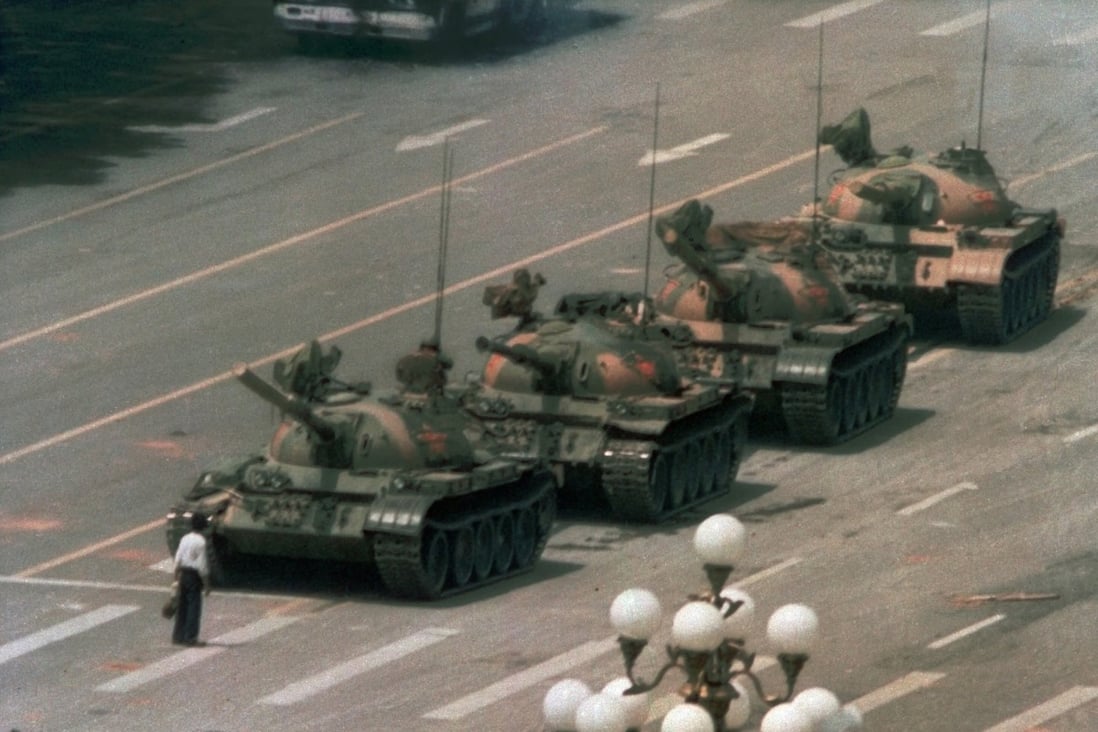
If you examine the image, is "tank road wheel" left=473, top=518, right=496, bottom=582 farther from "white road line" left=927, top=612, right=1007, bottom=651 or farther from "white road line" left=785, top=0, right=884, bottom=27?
"white road line" left=785, top=0, right=884, bottom=27

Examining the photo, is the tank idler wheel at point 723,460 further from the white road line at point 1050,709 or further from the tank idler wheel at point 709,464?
the white road line at point 1050,709

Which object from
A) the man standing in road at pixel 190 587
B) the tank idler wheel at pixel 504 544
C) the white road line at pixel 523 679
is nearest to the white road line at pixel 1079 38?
the tank idler wheel at pixel 504 544

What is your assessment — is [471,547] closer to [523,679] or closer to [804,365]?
[523,679]

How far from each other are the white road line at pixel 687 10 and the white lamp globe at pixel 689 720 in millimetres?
47357

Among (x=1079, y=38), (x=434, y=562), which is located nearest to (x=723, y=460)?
(x=434, y=562)

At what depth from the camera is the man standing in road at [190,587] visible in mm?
32969

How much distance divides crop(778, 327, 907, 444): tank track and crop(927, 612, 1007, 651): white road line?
8068 millimetres

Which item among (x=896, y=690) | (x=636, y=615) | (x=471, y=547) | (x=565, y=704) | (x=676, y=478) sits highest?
(x=636, y=615)

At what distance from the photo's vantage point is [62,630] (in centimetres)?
3384

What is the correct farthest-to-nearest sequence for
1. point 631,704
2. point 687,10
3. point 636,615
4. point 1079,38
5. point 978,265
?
point 687,10 → point 1079,38 → point 978,265 → point 636,615 → point 631,704

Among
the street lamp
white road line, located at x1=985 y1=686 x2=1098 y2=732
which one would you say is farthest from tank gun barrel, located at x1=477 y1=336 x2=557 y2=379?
the street lamp

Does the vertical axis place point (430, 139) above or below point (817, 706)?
below

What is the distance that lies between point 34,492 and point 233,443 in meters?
3.18

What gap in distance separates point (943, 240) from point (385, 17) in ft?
54.9
